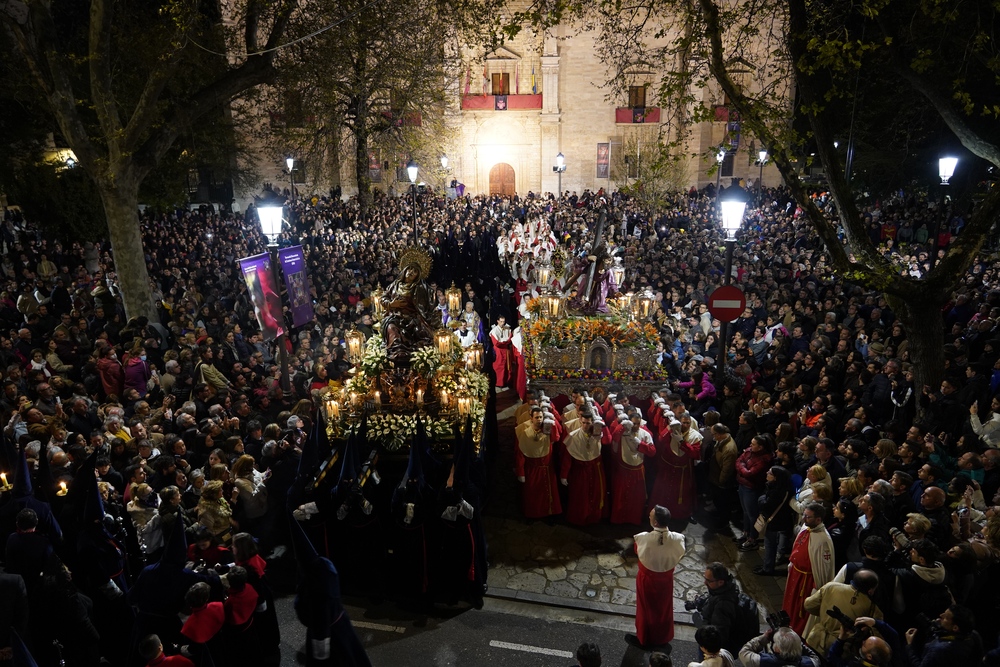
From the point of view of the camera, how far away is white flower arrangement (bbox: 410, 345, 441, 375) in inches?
364

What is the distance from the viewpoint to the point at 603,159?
148 feet

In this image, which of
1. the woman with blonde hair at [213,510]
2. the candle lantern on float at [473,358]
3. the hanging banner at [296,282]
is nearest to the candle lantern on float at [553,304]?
the candle lantern on float at [473,358]

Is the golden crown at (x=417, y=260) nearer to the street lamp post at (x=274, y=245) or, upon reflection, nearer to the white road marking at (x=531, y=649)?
the street lamp post at (x=274, y=245)

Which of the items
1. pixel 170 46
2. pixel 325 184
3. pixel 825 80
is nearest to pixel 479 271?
pixel 170 46

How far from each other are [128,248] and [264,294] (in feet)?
17.9

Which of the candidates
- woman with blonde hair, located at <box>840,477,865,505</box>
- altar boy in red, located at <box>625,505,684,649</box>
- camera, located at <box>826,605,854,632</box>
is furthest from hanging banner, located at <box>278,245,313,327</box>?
camera, located at <box>826,605,854,632</box>

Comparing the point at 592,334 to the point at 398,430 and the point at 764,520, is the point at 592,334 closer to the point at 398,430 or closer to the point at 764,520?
the point at 398,430

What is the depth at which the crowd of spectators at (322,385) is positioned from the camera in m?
5.90

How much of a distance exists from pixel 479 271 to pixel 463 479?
13204 mm

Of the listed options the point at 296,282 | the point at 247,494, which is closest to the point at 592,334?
the point at 296,282

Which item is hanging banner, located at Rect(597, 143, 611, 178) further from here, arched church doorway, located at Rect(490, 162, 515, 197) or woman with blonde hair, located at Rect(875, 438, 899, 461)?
woman with blonde hair, located at Rect(875, 438, 899, 461)

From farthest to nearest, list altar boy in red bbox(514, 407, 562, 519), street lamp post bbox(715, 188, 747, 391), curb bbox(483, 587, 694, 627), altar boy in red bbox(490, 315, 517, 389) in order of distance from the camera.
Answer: altar boy in red bbox(490, 315, 517, 389) < street lamp post bbox(715, 188, 747, 391) < altar boy in red bbox(514, 407, 562, 519) < curb bbox(483, 587, 694, 627)

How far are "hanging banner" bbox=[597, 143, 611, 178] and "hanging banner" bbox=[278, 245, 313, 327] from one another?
36.8 m

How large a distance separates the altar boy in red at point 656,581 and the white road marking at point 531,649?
0.71 metres
